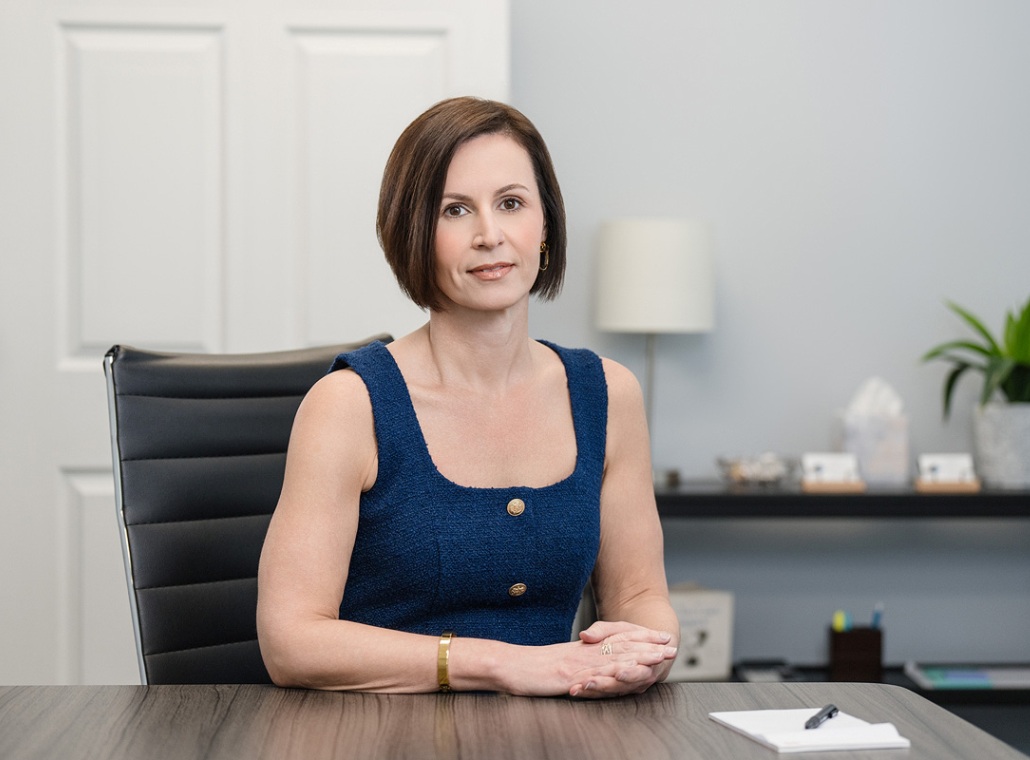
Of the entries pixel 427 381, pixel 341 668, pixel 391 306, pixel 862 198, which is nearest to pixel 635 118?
pixel 862 198

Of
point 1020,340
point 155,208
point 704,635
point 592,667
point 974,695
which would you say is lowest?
point 974,695

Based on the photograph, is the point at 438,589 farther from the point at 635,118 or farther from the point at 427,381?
the point at 635,118

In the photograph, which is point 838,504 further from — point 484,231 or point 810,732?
point 810,732

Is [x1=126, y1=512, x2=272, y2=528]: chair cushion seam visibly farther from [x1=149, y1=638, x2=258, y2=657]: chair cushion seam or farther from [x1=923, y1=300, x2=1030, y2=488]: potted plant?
[x1=923, y1=300, x2=1030, y2=488]: potted plant

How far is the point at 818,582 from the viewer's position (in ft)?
10.4

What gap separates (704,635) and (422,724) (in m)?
1.99

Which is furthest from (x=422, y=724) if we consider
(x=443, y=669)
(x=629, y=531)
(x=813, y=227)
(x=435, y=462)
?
(x=813, y=227)

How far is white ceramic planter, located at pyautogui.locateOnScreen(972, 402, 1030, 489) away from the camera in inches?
112

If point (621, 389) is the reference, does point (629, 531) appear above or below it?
below

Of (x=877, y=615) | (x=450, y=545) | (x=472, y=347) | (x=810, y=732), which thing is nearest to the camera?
(x=810, y=732)

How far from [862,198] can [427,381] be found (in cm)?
208

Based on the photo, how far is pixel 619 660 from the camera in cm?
111

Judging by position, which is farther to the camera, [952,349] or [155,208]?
[952,349]

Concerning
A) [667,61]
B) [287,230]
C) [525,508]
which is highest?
[667,61]
